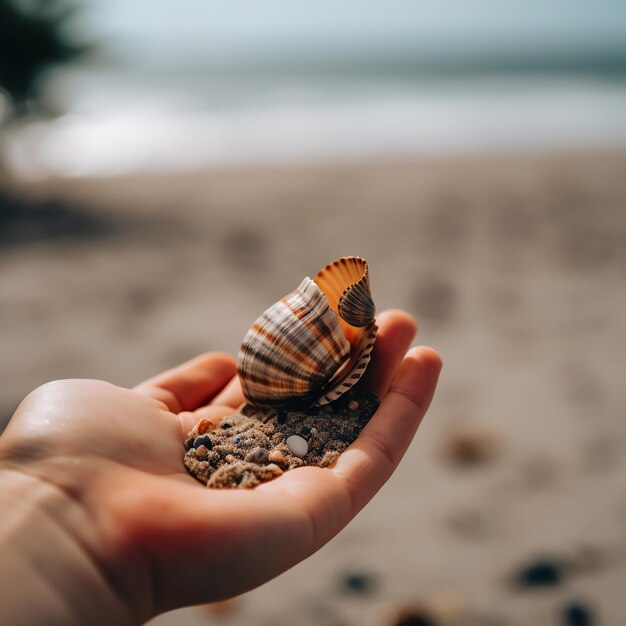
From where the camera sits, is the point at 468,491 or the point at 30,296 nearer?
the point at 468,491

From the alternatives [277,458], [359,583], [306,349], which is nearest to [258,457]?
[277,458]

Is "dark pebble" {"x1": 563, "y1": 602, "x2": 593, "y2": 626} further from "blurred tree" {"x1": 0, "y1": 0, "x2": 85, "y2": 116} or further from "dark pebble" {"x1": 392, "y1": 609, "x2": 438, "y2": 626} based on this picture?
"blurred tree" {"x1": 0, "y1": 0, "x2": 85, "y2": 116}

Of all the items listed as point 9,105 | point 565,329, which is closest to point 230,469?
point 565,329

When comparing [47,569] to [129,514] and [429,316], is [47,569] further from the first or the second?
[429,316]

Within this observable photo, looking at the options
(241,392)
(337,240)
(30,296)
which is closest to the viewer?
(241,392)

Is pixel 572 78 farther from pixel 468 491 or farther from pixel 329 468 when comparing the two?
pixel 329 468

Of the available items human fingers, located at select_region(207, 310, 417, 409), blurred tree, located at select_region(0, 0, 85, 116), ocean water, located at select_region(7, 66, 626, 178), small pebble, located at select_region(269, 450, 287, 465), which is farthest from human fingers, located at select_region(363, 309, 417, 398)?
ocean water, located at select_region(7, 66, 626, 178)

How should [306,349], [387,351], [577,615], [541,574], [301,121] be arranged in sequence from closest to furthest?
1. [306,349]
2. [387,351]
3. [577,615]
4. [541,574]
5. [301,121]
